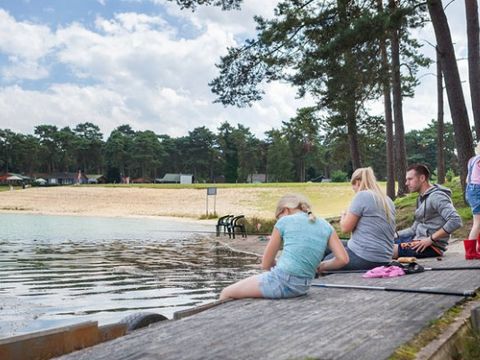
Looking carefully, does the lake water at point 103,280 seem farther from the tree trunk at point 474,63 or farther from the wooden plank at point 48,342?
the tree trunk at point 474,63

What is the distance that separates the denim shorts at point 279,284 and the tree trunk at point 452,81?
10.7 m

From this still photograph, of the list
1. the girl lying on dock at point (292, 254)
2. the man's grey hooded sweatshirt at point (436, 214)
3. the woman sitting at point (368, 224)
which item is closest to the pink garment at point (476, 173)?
the man's grey hooded sweatshirt at point (436, 214)

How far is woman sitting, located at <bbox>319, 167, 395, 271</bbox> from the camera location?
241 inches

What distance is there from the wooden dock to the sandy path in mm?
35595

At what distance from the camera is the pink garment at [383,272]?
589 cm

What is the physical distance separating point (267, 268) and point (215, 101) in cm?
1391

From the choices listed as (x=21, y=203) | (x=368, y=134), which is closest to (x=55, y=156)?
(x=21, y=203)

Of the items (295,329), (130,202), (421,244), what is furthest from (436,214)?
(130,202)

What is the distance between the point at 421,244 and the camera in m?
7.62

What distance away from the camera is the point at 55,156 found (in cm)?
11300

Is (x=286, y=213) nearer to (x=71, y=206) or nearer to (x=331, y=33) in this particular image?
(x=331, y=33)

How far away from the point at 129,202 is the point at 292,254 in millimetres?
51851

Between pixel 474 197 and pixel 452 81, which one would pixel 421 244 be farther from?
pixel 452 81

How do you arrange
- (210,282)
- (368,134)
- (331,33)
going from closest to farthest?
(210,282) < (331,33) < (368,134)
